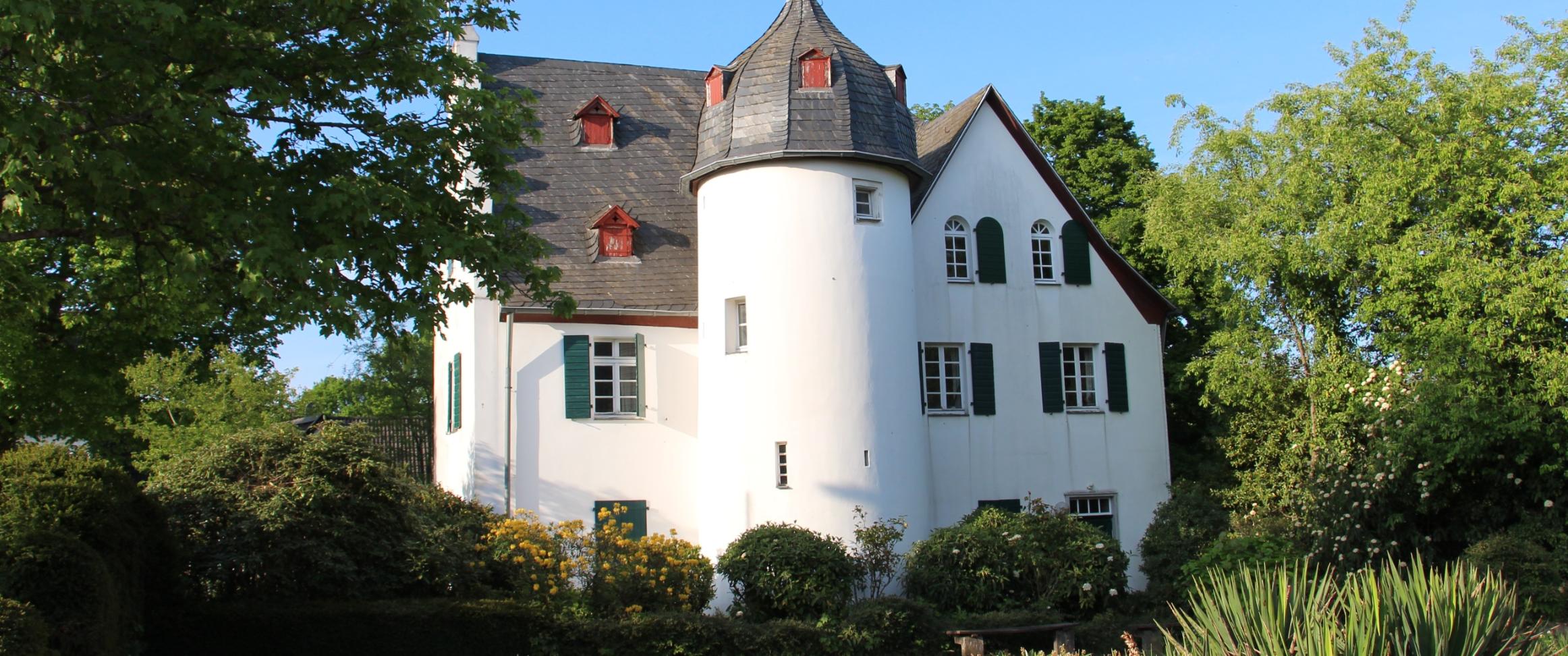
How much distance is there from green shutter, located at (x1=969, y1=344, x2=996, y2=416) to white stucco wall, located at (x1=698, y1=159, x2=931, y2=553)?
6.88 feet

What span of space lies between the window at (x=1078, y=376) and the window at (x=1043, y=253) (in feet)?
4.37

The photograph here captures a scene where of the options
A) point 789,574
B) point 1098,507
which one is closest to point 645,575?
point 789,574

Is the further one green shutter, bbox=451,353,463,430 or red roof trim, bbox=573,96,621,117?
red roof trim, bbox=573,96,621,117

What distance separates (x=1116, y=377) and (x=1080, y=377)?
67 centimetres

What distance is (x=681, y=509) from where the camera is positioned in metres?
21.4

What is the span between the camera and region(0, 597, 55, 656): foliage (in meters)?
9.34

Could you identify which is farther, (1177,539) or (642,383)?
(642,383)

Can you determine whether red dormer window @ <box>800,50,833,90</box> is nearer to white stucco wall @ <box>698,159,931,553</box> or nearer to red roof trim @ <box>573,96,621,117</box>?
white stucco wall @ <box>698,159,931,553</box>

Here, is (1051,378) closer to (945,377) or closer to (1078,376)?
(1078,376)

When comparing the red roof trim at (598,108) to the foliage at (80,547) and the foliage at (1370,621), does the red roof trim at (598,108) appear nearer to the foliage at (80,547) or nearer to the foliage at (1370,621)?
the foliage at (80,547)

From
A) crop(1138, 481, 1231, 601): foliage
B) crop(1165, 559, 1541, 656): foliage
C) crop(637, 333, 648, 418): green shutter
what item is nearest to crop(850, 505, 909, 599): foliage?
crop(1138, 481, 1231, 601): foliage

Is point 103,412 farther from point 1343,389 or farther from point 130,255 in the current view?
point 1343,389

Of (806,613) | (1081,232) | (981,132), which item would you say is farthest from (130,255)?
(1081,232)

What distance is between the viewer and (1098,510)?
76.0 ft
